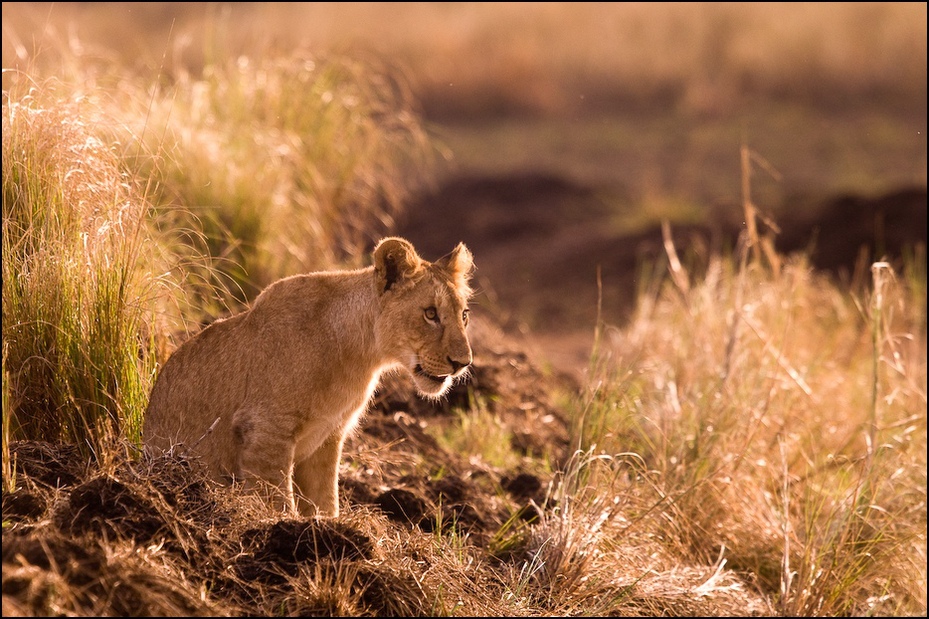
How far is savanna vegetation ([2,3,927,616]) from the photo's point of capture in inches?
153

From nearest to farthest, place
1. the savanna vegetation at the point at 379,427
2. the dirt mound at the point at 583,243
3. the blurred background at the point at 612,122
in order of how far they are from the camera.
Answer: the savanna vegetation at the point at 379,427 < the dirt mound at the point at 583,243 < the blurred background at the point at 612,122

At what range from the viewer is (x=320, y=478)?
4.92 m

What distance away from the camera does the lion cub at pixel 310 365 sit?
463 cm

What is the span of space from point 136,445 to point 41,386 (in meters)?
0.44

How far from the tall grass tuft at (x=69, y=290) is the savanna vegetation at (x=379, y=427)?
14 millimetres

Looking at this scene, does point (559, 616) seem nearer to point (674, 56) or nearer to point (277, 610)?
point (277, 610)

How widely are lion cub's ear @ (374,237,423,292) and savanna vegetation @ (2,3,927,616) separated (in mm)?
884

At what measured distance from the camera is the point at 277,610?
374 cm

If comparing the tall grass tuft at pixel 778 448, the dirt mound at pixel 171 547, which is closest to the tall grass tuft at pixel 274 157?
the tall grass tuft at pixel 778 448

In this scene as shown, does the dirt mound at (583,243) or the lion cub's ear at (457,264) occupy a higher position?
the lion cub's ear at (457,264)

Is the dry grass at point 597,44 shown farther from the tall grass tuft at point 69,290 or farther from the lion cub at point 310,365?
the lion cub at point 310,365

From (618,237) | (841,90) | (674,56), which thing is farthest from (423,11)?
(618,237)

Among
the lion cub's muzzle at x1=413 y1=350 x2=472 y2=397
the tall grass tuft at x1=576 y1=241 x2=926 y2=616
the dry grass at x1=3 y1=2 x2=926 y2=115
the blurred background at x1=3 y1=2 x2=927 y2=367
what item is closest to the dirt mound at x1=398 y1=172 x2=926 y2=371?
the blurred background at x1=3 y1=2 x2=927 y2=367

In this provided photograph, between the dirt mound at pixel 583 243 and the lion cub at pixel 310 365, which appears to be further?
the dirt mound at pixel 583 243
